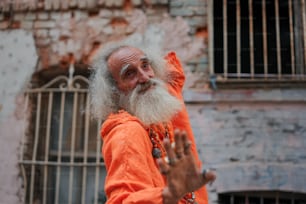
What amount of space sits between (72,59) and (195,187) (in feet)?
11.2

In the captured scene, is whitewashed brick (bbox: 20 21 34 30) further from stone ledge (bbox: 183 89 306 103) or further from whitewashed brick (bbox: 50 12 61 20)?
stone ledge (bbox: 183 89 306 103)

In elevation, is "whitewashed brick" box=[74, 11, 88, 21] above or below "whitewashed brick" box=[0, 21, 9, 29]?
above

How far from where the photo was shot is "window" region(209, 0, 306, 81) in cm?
433

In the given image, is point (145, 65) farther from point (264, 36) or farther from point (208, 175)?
point (264, 36)

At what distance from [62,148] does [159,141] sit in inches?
112

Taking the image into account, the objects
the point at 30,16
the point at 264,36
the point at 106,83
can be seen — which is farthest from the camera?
the point at 30,16

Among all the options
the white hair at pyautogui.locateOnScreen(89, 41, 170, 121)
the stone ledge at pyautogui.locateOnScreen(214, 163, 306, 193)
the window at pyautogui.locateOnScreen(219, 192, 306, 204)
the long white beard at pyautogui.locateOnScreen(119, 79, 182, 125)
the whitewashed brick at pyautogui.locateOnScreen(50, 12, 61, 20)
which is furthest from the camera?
the whitewashed brick at pyautogui.locateOnScreen(50, 12, 61, 20)

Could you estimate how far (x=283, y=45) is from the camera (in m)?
4.46

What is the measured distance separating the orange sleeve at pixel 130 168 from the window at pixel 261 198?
99.1 inches

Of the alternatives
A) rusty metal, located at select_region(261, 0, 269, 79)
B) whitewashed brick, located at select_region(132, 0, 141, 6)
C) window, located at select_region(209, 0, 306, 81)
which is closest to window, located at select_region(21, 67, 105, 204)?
whitewashed brick, located at select_region(132, 0, 141, 6)

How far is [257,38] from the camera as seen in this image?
14.7ft

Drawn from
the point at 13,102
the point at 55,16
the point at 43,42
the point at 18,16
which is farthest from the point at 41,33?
the point at 13,102

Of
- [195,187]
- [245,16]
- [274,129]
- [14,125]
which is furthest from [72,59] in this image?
[195,187]

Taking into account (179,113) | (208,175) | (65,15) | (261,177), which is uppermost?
(65,15)
